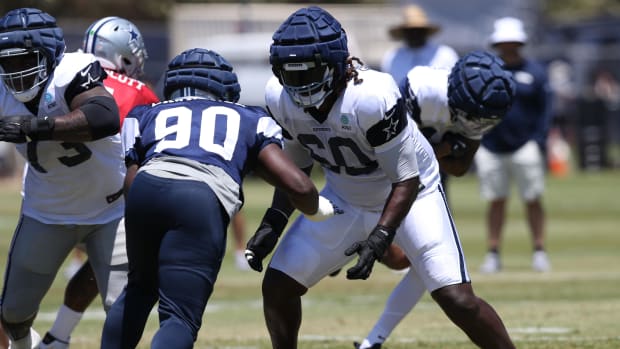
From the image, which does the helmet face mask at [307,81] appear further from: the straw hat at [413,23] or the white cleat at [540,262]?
the white cleat at [540,262]

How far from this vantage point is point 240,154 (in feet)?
18.2

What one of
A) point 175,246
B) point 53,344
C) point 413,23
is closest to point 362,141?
point 175,246

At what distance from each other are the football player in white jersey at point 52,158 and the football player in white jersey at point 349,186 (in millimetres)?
925

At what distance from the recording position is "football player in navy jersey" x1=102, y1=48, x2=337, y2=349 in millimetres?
5336

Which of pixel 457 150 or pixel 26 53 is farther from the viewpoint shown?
pixel 457 150

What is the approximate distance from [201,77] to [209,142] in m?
0.37

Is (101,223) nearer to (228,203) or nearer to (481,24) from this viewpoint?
(228,203)

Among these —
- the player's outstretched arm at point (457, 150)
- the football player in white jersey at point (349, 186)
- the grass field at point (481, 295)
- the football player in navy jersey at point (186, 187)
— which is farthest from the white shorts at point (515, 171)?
the football player in navy jersey at point (186, 187)

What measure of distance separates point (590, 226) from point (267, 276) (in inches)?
433

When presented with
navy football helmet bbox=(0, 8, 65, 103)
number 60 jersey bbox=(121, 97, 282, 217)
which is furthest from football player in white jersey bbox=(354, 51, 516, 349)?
navy football helmet bbox=(0, 8, 65, 103)

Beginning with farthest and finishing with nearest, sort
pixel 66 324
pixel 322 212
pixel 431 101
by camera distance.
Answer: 1. pixel 66 324
2. pixel 431 101
3. pixel 322 212

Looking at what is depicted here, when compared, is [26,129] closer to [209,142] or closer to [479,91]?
[209,142]

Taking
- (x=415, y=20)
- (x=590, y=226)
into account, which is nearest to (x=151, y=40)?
(x=590, y=226)

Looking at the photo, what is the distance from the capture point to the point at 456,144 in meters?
7.10
